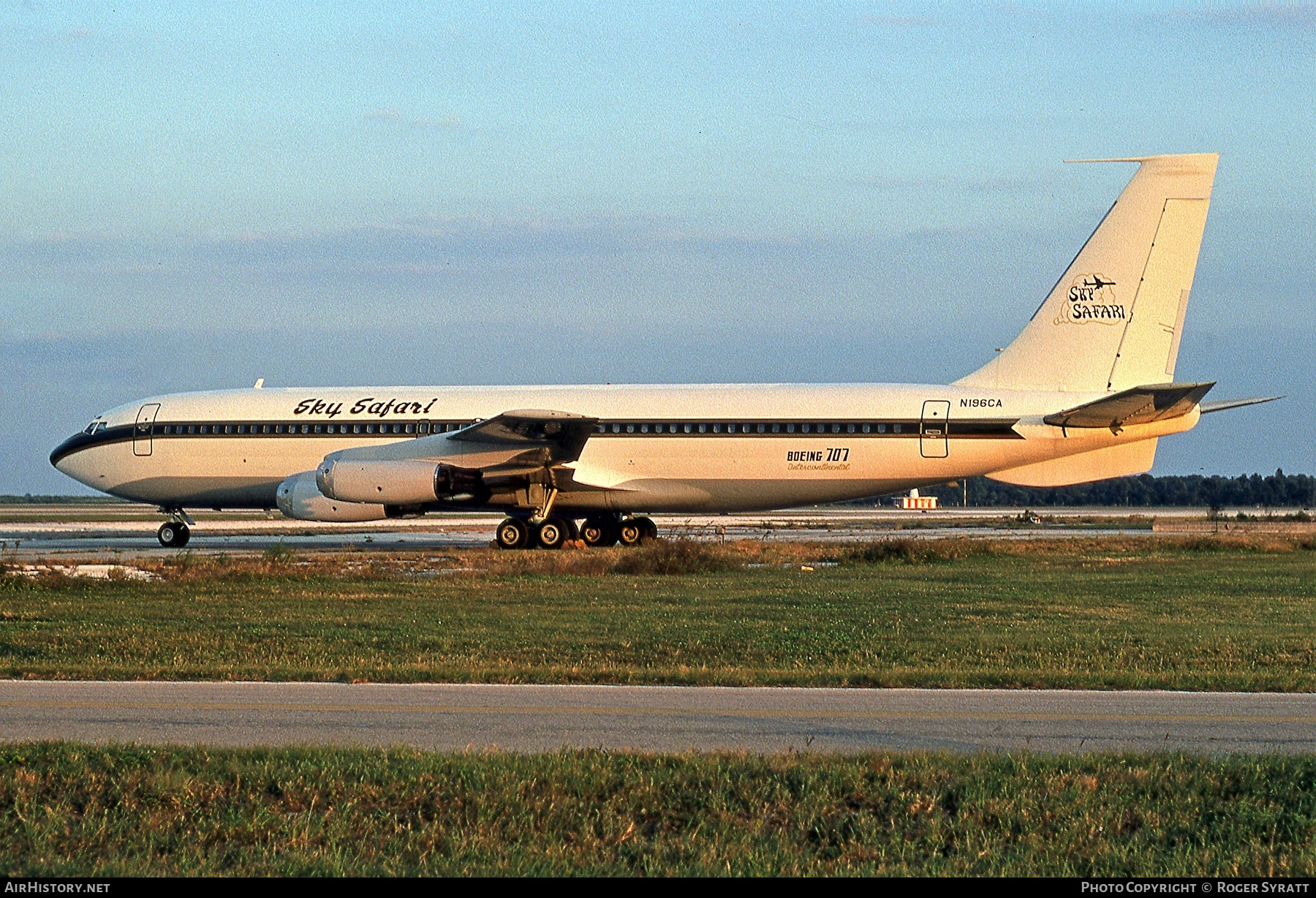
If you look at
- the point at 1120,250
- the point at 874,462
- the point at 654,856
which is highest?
the point at 1120,250

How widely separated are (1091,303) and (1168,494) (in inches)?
3701

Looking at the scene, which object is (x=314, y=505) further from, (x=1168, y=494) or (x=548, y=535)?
(x=1168, y=494)

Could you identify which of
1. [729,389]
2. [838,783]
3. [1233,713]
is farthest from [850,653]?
[729,389]

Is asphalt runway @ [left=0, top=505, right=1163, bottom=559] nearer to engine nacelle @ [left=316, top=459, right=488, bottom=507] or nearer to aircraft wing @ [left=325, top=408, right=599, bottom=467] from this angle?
engine nacelle @ [left=316, top=459, right=488, bottom=507]

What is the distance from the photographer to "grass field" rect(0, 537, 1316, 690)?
42.4 feet

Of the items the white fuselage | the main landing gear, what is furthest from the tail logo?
the main landing gear

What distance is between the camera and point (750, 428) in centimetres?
3334

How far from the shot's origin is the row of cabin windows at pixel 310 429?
35.3 metres

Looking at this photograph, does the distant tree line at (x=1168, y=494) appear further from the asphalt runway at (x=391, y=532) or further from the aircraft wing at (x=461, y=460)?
the aircraft wing at (x=461, y=460)

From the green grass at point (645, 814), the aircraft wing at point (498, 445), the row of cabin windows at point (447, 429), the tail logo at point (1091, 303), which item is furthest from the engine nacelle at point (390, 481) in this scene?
the green grass at point (645, 814)

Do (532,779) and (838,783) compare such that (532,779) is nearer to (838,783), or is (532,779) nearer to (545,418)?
(838,783)

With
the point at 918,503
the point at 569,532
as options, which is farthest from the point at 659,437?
the point at 918,503

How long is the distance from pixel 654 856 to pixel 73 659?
8.92 m

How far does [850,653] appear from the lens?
14.4 m
